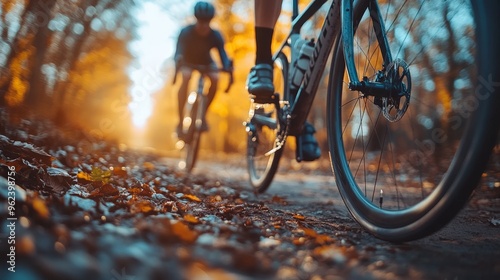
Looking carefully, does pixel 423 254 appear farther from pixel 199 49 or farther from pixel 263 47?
pixel 199 49

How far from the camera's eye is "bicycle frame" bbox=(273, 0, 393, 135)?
1893 millimetres

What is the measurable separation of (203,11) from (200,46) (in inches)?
22.1

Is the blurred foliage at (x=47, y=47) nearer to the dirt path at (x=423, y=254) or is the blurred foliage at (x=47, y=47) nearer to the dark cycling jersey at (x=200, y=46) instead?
the dark cycling jersey at (x=200, y=46)

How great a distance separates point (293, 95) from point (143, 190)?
4.37 feet

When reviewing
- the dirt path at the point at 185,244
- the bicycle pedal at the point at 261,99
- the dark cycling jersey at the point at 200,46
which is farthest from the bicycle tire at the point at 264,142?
the dark cycling jersey at the point at 200,46

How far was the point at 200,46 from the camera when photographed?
5.90 m

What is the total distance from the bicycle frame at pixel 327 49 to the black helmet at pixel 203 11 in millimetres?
2335

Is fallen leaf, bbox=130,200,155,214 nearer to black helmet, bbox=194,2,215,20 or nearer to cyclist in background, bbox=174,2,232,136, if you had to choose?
cyclist in background, bbox=174,2,232,136

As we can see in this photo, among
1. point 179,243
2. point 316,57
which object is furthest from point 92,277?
point 316,57

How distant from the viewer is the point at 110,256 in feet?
3.49

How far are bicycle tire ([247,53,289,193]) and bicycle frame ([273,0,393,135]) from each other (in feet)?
0.86

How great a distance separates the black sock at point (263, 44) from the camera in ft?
9.39

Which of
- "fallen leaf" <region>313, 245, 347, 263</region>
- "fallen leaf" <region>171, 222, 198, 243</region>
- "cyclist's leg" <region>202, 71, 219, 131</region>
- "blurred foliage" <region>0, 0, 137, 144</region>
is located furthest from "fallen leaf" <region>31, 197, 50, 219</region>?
"cyclist's leg" <region>202, 71, 219, 131</region>

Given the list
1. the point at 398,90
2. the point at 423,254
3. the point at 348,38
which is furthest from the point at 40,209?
the point at 348,38
